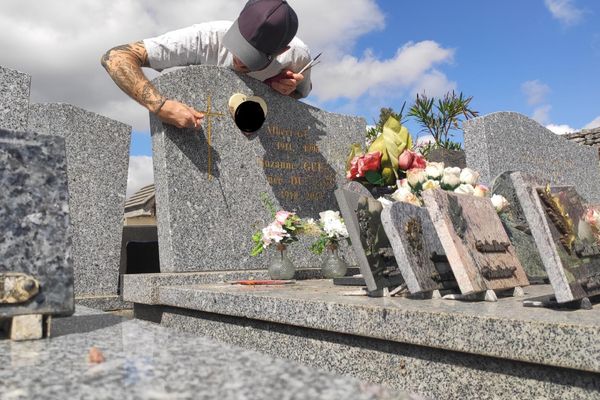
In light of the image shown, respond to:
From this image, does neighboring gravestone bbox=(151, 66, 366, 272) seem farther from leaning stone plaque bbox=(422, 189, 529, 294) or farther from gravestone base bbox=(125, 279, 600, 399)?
leaning stone plaque bbox=(422, 189, 529, 294)

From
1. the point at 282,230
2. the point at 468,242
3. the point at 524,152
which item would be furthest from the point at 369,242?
the point at 524,152

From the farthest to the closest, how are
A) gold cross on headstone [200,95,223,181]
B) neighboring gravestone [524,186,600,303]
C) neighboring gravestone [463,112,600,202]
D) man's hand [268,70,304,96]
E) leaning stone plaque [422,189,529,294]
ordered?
1. neighboring gravestone [463,112,600,202]
2. man's hand [268,70,304,96]
3. gold cross on headstone [200,95,223,181]
4. leaning stone plaque [422,189,529,294]
5. neighboring gravestone [524,186,600,303]

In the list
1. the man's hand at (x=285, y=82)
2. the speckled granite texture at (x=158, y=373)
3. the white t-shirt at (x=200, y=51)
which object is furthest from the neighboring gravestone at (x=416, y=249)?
the white t-shirt at (x=200, y=51)

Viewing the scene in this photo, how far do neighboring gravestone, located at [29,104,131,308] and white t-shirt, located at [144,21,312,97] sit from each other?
2.83 ft

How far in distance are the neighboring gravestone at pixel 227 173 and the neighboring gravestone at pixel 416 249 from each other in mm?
2413

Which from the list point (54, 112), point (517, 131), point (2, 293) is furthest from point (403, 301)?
point (517, 131)

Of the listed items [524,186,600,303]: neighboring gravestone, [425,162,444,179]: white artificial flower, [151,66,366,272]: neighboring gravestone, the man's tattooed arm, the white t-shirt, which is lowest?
[524,186,600,303]: neighboring gravestone

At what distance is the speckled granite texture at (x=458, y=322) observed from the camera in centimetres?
167

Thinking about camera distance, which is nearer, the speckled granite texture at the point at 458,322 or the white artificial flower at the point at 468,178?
the speckled granite texture at the point at 458,322

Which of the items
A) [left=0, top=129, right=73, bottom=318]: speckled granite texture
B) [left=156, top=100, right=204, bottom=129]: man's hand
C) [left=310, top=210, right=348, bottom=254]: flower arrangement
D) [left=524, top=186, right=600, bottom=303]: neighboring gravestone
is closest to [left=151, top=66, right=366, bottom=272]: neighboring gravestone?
[left=156, top=100, right=204, bottom=129]: man's hand

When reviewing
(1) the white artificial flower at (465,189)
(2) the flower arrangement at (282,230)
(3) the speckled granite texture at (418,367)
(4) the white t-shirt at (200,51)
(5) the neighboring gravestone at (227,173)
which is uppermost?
(4) the white t-shirt at (200,51)

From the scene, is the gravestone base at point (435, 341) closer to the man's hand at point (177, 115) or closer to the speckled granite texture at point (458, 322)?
the speckled granite texture at point (458, 322)

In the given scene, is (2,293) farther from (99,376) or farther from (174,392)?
(174,392)

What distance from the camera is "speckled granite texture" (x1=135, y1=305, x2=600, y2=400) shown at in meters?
1.75
